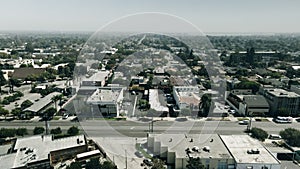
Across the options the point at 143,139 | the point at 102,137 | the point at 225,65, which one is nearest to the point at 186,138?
the point at 143,139

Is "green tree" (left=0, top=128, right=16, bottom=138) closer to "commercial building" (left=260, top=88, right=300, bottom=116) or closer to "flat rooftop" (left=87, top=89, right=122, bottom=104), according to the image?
"flat rooftop" (left=87, top=89, right=122, bottom=104)

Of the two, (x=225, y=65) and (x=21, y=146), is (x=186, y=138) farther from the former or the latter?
(x=225, y=65)

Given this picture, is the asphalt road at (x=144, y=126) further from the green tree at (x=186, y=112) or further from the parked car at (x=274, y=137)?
the green tree at (x=186, y=112)

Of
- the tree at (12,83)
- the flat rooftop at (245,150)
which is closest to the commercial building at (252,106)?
the flat rooftop at (245,150)

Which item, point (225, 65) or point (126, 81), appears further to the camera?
point (225, 65)

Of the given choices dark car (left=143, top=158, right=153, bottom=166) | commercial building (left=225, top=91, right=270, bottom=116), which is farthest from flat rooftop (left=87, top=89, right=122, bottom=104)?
commercial building (left=225, top=91, right=270, bottom=116)

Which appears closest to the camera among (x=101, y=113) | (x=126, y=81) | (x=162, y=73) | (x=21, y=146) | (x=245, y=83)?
(x=21, y=146)
